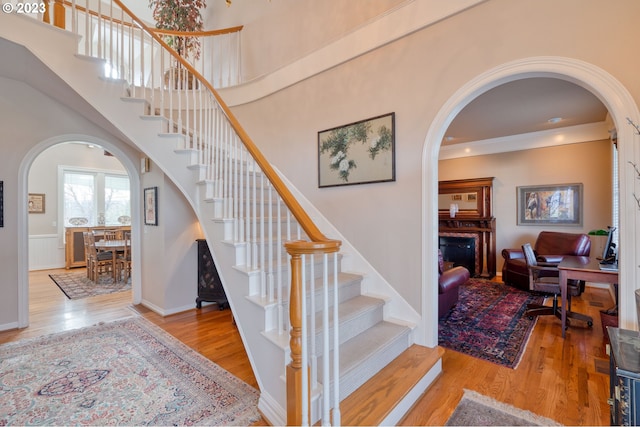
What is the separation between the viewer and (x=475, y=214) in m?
5.96

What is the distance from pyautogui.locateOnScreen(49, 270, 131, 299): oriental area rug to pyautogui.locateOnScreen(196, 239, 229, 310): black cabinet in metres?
2.23

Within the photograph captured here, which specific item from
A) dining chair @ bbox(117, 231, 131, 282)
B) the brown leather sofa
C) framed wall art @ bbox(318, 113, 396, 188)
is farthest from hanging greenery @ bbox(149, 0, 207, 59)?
the brown leather sofa

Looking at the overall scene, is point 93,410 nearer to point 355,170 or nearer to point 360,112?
point 355,170

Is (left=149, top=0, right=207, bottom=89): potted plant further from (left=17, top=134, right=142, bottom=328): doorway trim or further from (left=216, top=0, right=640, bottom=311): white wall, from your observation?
(left=216, top=0, right=640, bottom=311): white wall

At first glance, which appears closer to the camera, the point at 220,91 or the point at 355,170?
the point at 355,170

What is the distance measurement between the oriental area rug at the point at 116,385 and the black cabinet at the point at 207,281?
0.93 metres

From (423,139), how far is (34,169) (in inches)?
347

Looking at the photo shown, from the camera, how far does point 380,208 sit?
2775mm

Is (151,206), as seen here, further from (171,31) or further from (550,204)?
(550,204)

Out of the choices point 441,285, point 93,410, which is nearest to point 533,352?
point 441,285

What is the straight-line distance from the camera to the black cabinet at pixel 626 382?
106 centimetres

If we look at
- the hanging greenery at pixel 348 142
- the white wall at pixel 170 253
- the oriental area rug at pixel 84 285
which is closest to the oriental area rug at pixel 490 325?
the hanging greenery at pixel 348 142

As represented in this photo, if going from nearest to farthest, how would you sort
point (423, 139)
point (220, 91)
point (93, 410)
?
point (93, 410) < point (423, 139) < point (220, 91)

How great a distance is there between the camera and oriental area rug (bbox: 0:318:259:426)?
188cm
